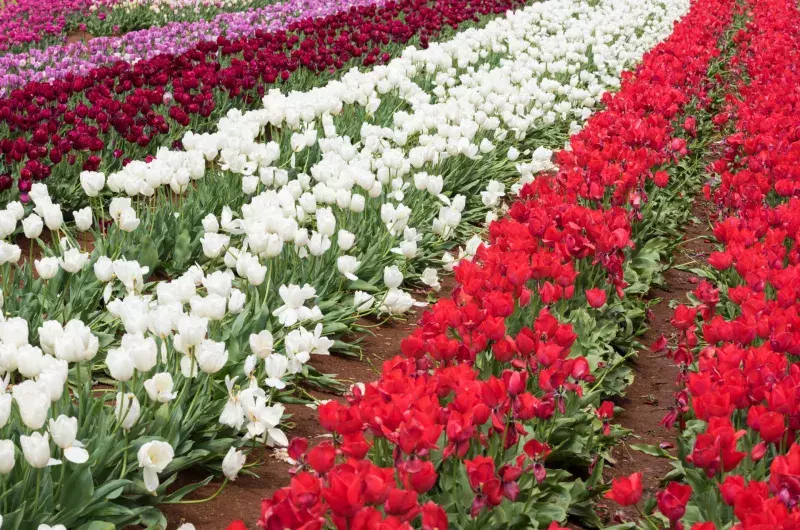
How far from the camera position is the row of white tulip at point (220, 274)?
261cm

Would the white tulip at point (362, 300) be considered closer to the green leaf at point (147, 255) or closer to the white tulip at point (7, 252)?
the green leaf at point (147, 255)

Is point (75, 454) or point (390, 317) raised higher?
point (75, 454)

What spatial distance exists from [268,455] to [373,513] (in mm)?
1560

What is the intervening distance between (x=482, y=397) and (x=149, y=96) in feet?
15.0

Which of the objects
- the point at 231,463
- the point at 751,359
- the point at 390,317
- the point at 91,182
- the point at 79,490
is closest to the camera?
the point at 79,490

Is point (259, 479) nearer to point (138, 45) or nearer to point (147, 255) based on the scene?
point (147, 255)

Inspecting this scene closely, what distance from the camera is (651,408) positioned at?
399cm

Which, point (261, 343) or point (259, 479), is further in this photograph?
point (259, 479)

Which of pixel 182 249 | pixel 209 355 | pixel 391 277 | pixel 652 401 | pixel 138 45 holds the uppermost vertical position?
pixel 209 355

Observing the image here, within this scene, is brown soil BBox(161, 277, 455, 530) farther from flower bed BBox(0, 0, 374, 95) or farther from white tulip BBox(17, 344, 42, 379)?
flower bed BBox(0, 0, 374, 95)

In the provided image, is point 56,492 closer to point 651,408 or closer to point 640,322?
point 651,408

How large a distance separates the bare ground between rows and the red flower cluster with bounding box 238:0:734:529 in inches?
9.6

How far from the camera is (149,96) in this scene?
630 cm

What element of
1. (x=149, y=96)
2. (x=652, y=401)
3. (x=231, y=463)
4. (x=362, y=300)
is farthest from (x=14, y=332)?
(x=149, y=96)
